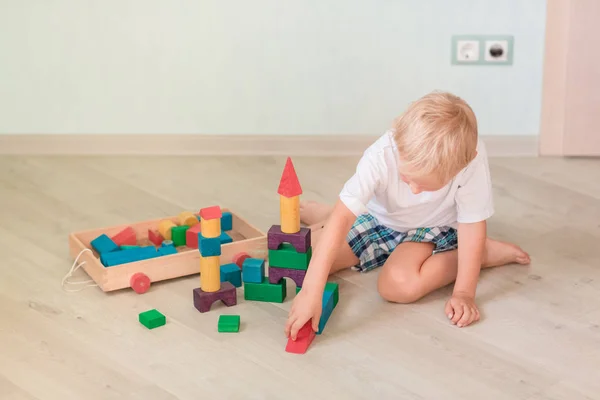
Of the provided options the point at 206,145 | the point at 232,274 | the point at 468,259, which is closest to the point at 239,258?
the point at 232,274

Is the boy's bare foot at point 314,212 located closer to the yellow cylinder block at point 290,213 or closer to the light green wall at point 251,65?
the yellow cylinder block at point 290,213

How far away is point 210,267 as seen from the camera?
1862 mm

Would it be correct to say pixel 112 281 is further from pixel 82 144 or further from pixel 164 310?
pixel 82 144

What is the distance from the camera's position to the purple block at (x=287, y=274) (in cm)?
187

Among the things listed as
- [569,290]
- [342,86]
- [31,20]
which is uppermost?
[31,20]

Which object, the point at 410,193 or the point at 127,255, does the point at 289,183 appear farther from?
the point at 127,255

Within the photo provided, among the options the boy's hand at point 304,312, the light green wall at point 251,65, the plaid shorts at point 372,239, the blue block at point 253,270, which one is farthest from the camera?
the light green wall at point 251,65

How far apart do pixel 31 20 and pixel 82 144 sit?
44 cm

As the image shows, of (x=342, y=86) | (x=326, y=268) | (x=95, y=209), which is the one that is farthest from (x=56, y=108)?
(x=326, y=268)

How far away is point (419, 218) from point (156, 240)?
69 cm

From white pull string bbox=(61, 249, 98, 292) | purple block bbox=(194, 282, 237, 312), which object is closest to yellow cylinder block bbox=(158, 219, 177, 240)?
white pull string bbox=(61, 249, 98, 292)

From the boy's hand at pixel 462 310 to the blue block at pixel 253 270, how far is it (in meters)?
0.42

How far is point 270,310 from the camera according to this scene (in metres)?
1.89

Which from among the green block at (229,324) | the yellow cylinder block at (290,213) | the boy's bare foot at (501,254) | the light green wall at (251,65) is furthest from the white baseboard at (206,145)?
the green block at (229,324)
